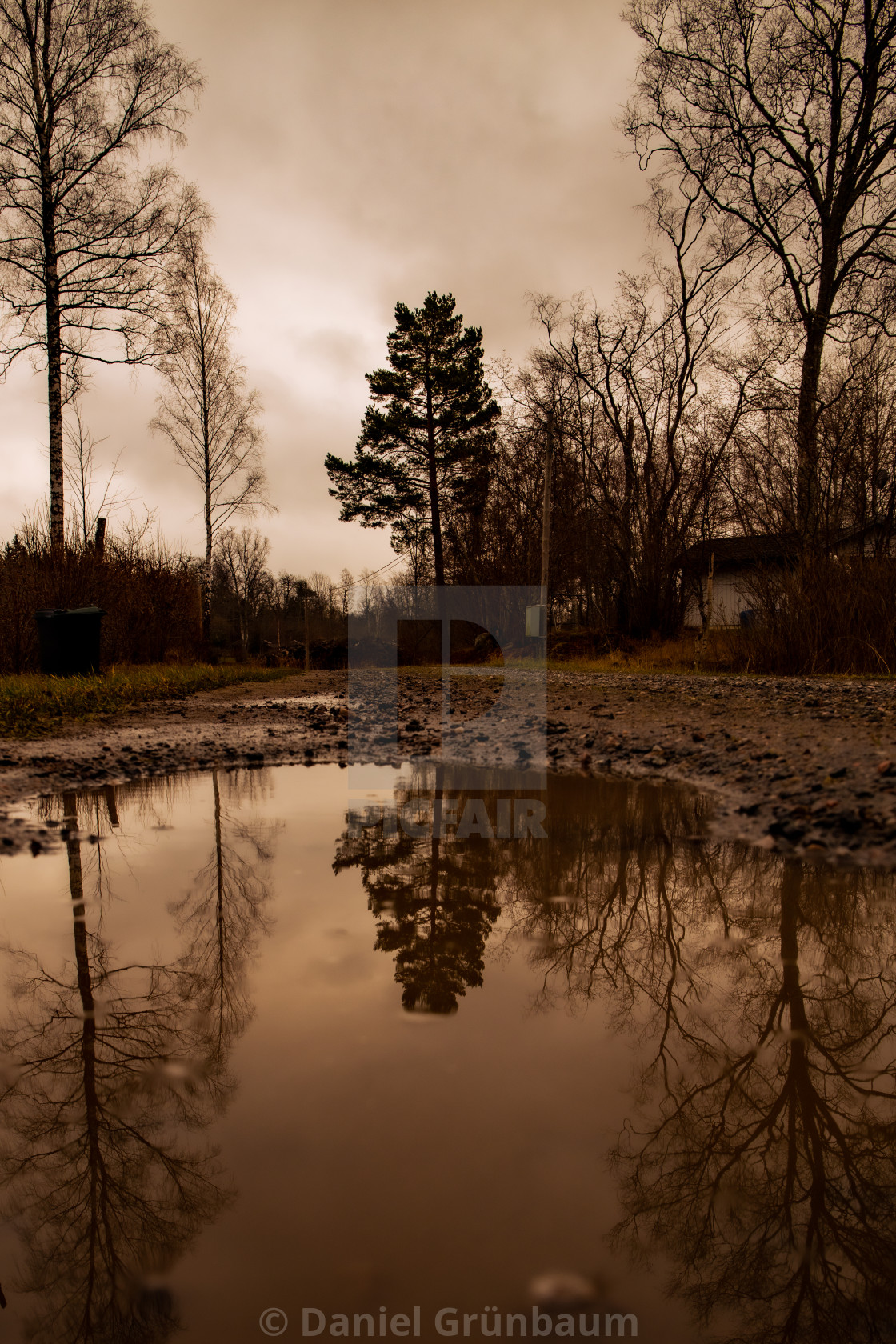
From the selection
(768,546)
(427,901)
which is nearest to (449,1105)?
(427,901)

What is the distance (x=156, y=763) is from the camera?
5.27 metres

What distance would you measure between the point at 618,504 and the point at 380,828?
22.8 metres

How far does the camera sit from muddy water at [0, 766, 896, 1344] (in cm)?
108

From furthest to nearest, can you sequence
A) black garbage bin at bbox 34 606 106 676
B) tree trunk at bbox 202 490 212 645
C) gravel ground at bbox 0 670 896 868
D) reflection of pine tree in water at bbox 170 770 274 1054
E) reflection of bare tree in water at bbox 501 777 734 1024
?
tree trunk at bbox 202 490 212 645, black garbage bin at bbox 34 606 106 676, gravel ground at bbox 0 670 896 868, reflection of bare tree in water at bbox 501 777 734 1024, reflection of pine tree in water at bbox 170 770 274 1054

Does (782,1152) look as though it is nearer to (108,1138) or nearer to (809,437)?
(108,1138)

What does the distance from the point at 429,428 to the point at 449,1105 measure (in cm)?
2774

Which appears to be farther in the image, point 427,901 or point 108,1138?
point 427,901

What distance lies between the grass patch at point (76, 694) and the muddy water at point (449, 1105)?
4659mm

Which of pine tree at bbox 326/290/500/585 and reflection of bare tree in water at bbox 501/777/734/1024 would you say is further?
pine tree at bbox 326/290/500/585

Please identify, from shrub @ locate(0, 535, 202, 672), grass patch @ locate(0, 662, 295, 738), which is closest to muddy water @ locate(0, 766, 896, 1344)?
grass patch @ locate(0, 662, 295, 738)

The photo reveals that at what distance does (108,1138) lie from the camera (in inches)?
55.1

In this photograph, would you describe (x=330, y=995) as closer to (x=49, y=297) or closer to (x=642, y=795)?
(x=642, y=795)

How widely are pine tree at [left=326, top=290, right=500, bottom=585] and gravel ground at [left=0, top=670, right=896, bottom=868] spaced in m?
19.2

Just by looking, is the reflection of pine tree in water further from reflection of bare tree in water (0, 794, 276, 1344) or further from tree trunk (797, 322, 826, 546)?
tree trunk (797, 322, 826, 546)
